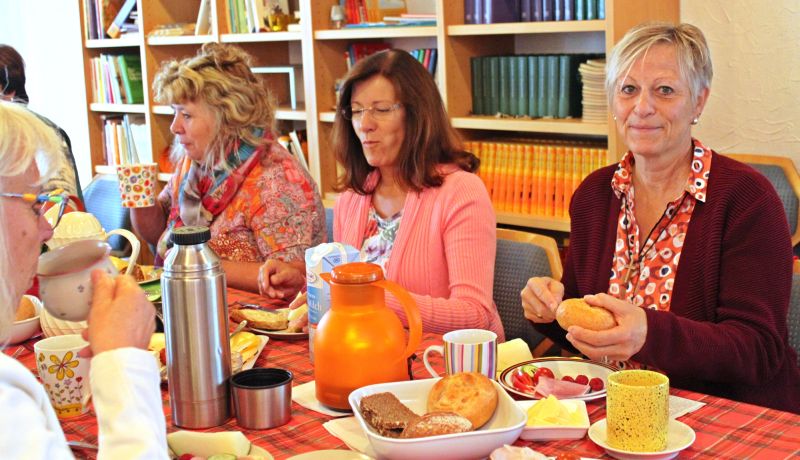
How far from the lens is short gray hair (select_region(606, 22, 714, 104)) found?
184 centimetres

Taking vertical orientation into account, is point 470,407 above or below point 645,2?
below

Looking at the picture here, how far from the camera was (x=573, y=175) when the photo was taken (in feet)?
10.5

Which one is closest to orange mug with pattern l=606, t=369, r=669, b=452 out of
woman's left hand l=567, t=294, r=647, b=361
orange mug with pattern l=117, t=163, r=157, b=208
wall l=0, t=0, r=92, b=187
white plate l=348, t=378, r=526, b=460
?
white plate l=348, t=378, r=526, b=460

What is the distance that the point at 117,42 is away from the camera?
15.5 feet

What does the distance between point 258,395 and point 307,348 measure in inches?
16.3

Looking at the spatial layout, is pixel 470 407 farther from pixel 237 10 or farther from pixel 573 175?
pixel 237 10

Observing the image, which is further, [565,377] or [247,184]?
[247,184]

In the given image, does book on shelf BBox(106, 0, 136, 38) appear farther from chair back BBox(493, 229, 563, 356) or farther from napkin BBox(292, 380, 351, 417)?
napkin BBox(292, 380, 351, 417)

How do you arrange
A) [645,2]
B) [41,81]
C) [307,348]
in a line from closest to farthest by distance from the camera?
[307,348] < [645,2] < [41,81]

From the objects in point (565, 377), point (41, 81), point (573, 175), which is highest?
point (41, 81)

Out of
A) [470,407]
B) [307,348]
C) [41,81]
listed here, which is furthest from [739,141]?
[41,81]

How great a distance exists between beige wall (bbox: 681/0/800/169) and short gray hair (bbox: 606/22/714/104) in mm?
1204

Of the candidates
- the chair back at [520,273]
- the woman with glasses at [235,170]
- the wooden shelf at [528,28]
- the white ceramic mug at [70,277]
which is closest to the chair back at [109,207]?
the woman with glasses at [235,170]

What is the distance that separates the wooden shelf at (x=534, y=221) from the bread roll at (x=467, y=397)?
6.23 feet
